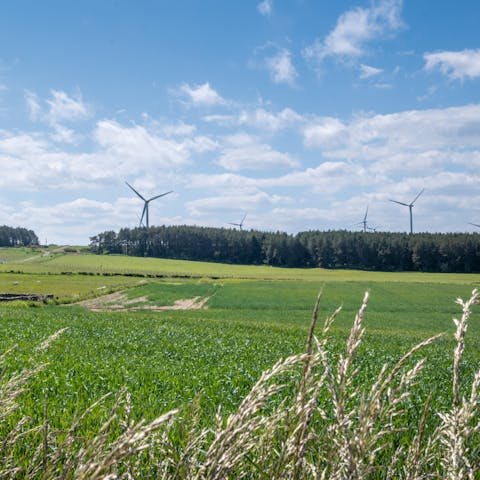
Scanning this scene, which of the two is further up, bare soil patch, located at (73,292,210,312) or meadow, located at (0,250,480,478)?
meadow, located at (0,250,480,478)

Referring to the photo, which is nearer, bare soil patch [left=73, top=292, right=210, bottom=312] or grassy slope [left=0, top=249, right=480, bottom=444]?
grassy slope [left=0, top=249, right=480, bottom=444]

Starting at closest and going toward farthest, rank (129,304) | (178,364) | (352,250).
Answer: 1. (178,364)
2. (129,304)
3. (352,250)

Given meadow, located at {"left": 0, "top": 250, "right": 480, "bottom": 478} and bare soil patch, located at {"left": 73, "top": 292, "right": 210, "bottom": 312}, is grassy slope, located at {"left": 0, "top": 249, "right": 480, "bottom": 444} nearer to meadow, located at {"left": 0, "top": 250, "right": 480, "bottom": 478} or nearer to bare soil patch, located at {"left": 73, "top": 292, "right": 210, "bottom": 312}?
meadow, located at {"left": 0, "top": 250, "right": 480, "bottom": 478}

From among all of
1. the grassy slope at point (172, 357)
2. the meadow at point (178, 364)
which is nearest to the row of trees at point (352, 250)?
the meadow at point (178, 364)

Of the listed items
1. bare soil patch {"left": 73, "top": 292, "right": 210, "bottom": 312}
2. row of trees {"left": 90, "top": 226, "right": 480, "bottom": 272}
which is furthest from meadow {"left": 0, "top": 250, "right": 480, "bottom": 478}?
row of trees {"left": 90, "top": 226, "right": 480, "bottom": 272}

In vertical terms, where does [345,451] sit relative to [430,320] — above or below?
above

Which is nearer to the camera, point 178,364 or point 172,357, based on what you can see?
point 178,364

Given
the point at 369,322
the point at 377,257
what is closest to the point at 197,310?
the point at 369,322

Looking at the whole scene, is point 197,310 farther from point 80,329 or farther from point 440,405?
point 440,405

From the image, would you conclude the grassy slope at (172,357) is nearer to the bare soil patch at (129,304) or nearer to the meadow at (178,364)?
the meadow at (178,364)

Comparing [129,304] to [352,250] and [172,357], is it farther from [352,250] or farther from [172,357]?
[352,250]

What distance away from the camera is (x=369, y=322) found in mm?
48125

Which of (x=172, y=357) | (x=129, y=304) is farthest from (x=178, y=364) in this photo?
(x=129, y=304)

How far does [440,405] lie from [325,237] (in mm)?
175981
